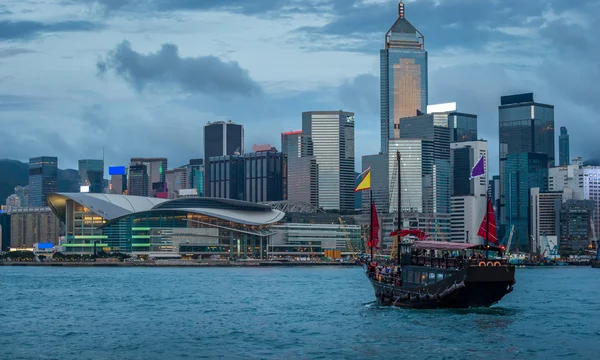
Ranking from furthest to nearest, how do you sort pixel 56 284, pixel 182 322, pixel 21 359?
pixel 56 284
pixel 182 322
pixel 21 359

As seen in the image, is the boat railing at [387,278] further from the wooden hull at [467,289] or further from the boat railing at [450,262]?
the wooden hull at [467,289]

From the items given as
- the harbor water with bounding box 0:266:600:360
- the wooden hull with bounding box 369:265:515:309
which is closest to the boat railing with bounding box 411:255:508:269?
the wooden hull with bounding box 369:265:515:309

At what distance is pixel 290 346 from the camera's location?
53.1m

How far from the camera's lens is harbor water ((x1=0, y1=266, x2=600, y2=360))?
51.1 meters

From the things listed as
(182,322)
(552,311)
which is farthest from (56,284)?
(552,311)

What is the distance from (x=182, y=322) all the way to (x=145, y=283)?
57652 mm

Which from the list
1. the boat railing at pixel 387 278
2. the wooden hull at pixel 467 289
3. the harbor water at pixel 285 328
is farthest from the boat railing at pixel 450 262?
the harbor water at pixel 285 328

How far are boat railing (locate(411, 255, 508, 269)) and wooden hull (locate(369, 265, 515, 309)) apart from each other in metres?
0.45

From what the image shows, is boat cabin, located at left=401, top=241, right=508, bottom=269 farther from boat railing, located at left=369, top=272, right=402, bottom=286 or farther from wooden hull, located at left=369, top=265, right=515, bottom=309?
boat railing, located at left=369, top=272, right=402, bottom=286

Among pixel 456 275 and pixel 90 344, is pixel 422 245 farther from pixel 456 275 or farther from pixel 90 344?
pixel 90 344

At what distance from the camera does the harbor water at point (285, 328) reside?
51.1 metres

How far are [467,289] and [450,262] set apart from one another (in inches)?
121

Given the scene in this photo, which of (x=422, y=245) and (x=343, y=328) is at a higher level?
(x=422, y=245)

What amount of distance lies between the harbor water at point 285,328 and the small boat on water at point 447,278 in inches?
42.8
